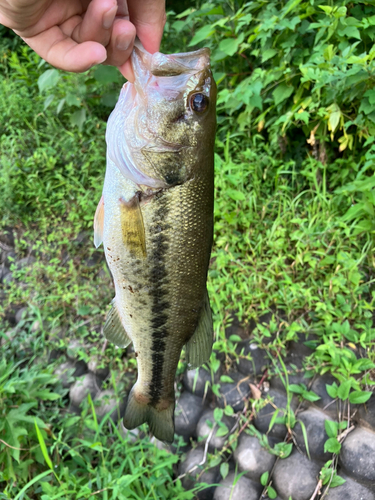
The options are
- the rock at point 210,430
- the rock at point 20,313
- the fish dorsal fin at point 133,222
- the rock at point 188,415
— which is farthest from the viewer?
the rock at point 20,313

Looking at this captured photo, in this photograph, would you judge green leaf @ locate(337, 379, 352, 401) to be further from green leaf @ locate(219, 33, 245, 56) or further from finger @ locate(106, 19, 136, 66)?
green leaf @ locate(219, 33, 245, 56)

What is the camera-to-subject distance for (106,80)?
3.29 metres

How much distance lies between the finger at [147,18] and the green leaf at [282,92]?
1.65m

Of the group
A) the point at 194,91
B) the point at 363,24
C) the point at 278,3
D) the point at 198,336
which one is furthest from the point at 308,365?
the point at 278,3

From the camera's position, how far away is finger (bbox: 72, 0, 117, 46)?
4.21 feet

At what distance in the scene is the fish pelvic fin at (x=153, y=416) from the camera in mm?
1711

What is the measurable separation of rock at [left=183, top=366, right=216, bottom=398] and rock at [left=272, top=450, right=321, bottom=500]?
702 mm

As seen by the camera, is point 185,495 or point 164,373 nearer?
point 164,373

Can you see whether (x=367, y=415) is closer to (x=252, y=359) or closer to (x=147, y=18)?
(x=252, y=359)

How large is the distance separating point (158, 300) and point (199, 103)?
0.87m

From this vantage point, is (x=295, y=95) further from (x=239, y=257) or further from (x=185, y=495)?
(x=185, y=495)

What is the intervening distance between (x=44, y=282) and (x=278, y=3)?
11.6 ft

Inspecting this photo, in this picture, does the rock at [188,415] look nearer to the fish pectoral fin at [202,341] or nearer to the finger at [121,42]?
the fish pectoral fin at [202,341]

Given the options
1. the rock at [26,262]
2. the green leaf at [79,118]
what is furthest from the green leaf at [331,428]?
the green leaf at [79,118]
